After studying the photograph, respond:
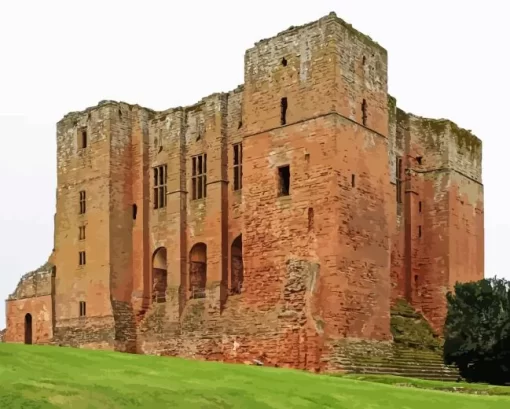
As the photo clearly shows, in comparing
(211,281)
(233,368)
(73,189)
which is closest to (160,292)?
(211,281)

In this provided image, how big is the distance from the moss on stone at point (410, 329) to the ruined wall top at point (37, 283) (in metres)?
17.3

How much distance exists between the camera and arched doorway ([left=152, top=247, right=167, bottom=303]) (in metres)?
39.3

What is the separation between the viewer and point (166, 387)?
13.8 meters

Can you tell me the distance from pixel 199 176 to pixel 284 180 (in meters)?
6.86

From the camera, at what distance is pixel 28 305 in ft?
143

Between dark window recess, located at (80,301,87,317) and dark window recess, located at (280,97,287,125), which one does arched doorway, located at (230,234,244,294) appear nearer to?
dark window recess, located at (280,97,287,125)

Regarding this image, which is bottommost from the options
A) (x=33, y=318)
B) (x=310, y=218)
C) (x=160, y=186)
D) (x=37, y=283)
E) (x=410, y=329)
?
(x=33, y=318)

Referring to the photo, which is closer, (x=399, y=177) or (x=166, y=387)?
(x=166, y=387)

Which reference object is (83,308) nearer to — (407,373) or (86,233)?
(86,233)

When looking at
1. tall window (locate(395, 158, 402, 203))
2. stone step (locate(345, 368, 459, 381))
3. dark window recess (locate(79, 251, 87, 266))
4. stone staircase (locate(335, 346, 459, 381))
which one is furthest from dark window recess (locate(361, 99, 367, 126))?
dark window recess (locate(79, 251, 87, 266))

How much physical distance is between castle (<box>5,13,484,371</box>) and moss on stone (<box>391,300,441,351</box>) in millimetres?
705

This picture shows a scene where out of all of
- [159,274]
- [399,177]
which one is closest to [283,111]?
[399,177]

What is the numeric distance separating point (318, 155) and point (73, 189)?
1571cm

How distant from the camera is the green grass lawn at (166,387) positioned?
12.2 metres
